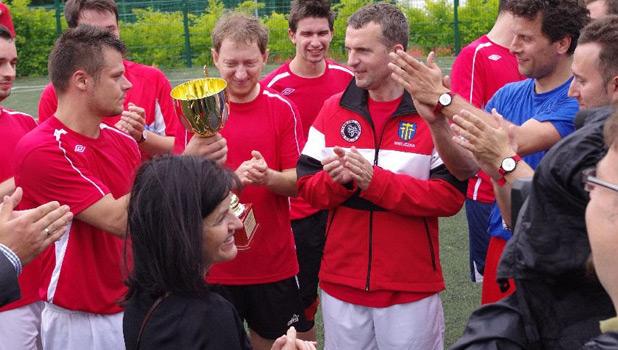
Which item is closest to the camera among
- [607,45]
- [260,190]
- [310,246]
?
[607,45]

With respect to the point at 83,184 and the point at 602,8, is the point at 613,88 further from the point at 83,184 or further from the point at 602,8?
the point at 83,184

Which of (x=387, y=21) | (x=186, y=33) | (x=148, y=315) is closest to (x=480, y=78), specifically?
(x=387, y=21)

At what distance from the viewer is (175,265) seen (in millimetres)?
2676

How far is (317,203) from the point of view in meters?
4.31

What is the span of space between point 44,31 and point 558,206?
20.2 meters

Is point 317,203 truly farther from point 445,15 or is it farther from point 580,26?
point 445,15

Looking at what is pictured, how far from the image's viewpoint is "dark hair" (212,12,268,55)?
4.84 m

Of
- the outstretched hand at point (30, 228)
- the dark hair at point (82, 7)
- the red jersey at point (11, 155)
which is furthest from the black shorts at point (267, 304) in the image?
the dark hair at point (82, 7)

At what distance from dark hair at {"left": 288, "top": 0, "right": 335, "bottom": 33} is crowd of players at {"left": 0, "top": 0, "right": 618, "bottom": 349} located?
147 centimetres

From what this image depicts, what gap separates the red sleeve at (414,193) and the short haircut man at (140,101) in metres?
1.44

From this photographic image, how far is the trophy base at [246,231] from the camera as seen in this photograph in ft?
13.6

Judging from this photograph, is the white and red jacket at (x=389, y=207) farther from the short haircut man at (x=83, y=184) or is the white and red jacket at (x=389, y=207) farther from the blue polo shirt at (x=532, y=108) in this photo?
the short haircut man at (x=83, y=184)

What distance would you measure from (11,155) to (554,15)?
2.98m

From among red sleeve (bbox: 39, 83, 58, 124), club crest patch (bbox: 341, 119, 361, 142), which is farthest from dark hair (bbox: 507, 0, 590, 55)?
red sleeve (bbox: 39, 83, 58, 124)
